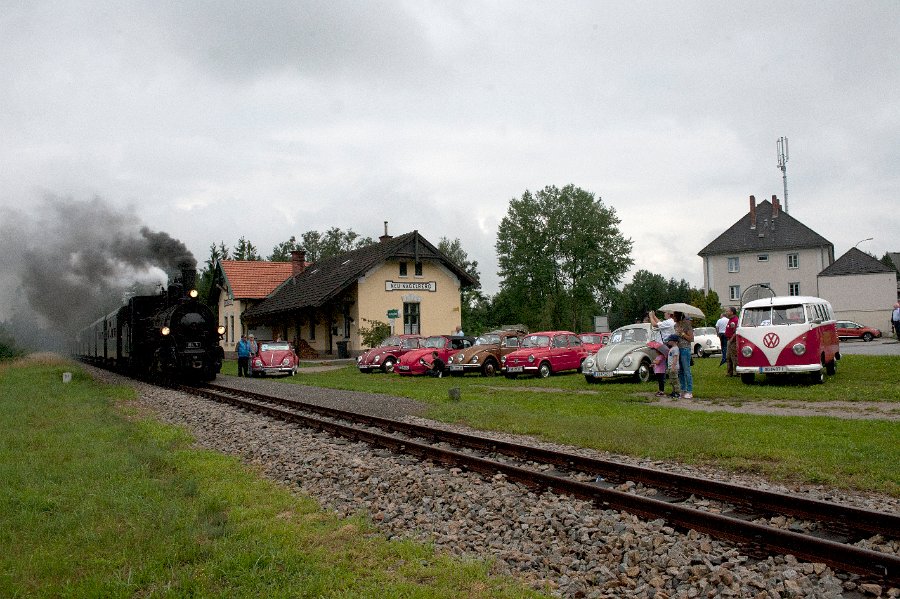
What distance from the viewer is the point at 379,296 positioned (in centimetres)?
3800

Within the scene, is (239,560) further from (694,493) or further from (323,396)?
(323,396)

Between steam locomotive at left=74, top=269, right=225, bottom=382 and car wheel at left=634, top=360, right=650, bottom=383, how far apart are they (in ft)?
43.2

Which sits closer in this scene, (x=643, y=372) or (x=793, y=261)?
(x=643, y=372)

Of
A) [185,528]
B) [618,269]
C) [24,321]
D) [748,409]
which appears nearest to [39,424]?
[185,528]

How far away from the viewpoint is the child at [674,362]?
1424cm

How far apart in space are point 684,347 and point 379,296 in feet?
82.1

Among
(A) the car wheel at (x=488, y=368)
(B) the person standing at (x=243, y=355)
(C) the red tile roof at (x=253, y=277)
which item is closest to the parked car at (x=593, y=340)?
(A) the car wheel at (x=488, y=368)

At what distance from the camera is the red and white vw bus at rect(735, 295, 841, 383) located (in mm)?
15734

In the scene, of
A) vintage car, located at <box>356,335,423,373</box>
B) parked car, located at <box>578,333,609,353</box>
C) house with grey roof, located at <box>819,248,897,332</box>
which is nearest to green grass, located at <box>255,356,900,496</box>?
parked car, located at <box>578,333,609,353</box>

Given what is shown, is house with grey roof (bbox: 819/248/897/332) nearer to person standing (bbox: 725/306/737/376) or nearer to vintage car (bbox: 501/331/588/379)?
vintage car (bbox: 501/331/588/379)

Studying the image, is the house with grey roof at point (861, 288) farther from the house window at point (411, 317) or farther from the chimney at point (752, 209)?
the house window at point (411, 317)

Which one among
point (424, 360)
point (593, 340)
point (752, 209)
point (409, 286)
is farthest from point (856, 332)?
point (424, 360)

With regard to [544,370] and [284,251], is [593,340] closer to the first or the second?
[544,370]

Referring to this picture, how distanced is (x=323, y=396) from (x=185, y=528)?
1304 centimetres
